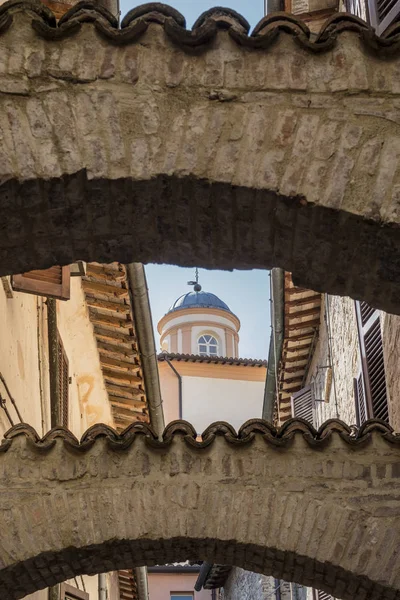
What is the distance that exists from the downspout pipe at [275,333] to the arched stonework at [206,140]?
7.15m

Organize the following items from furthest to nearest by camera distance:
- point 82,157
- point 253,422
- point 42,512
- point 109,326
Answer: point 109,326 → point 253,422 → point 42,512 → point 82,157

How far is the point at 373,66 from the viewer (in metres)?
3.82

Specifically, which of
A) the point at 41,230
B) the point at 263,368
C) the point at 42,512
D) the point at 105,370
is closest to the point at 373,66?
the point at 41,230

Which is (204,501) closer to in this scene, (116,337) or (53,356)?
(53,356)

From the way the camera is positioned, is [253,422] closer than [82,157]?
No

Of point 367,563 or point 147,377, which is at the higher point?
point 147,377

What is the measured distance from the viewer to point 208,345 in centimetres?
3484

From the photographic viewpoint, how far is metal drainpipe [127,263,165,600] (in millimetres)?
10445

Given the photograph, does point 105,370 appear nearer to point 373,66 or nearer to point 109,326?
point 109,326

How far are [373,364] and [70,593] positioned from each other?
14.6 ft

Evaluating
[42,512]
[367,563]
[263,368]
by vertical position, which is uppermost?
[263,368]

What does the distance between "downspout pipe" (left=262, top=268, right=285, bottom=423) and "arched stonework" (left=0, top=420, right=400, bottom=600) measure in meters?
4.79

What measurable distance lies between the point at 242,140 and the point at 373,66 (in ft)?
1.91

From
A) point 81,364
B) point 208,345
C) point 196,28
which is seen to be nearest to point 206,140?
point 196,28
